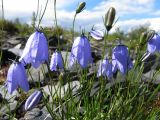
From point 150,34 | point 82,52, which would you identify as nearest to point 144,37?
point 150,34

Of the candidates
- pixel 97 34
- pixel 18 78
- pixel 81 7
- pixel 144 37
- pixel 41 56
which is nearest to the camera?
pixel 41 56

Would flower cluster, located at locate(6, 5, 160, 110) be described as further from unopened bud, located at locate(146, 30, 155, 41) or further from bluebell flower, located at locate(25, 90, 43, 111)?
unopened bud, located at locate(146, 30, 155, 41)

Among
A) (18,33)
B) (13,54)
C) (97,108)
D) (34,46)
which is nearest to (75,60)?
(34,46)

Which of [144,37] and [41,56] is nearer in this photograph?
[41,56]

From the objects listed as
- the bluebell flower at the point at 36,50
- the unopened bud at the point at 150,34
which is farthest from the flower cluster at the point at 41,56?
the unopened bud at the point at 150,34

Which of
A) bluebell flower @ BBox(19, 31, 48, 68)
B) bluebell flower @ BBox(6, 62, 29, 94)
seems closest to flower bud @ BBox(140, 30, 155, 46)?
bluebell flower @ BBox(19, 31, 48, 68)

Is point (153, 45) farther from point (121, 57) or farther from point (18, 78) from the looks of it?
point (18, 78)

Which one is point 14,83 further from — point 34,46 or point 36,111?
point 36,111

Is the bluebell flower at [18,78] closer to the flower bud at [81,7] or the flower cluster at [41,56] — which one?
the flower cluster at [41,56]
